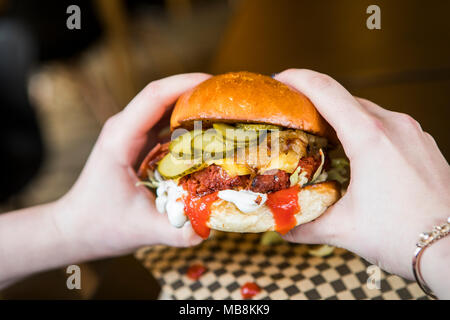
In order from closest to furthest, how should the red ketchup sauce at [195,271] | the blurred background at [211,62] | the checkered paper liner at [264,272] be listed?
1. the checkered paper liner at [264,272]
2. the red ketchup sauce at [195,271]
3. the blurred background at [211,62]

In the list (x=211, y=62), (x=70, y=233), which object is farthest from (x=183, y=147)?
(x=211, y=62)

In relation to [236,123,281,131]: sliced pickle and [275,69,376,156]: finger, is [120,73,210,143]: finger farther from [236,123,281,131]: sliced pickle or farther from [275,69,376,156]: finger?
[275,69,376,156]: finger

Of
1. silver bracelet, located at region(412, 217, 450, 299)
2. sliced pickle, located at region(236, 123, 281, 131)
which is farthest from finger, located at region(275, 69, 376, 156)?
silver bracelet, located at region(412, 217, 450, 299)

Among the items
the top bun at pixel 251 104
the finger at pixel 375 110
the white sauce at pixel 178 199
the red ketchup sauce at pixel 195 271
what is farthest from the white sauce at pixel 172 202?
the finger at pixel 375 110

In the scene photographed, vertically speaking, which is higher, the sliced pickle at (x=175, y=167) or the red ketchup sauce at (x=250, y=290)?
the sliced pickle at (x=175, y=167)

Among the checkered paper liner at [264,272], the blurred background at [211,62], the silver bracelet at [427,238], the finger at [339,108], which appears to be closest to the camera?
the silver bracelet at [427,238]

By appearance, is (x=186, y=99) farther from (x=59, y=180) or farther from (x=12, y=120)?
(x=59, y=180)

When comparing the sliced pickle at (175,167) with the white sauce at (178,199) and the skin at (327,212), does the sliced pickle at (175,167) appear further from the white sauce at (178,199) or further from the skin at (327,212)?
the skin at (327,212)
